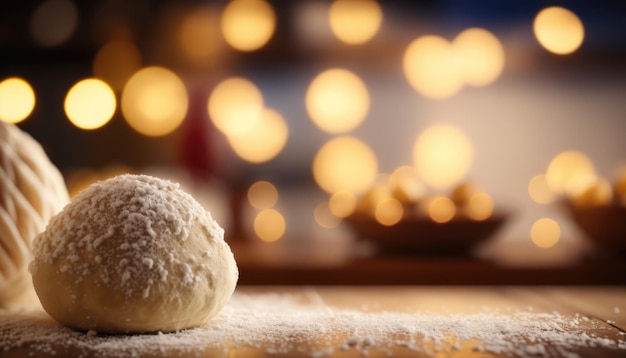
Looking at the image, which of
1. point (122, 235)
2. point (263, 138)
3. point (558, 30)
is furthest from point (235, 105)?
point (122, 235)

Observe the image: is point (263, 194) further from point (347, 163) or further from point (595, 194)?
point (595, 194)

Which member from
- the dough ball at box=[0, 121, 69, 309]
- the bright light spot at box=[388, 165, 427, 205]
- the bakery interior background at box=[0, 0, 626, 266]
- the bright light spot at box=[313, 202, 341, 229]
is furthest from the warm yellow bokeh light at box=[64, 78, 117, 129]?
the dough ball at box=[0, 121, 69, 309]

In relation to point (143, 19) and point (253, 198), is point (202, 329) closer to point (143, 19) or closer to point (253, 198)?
point (143, 19)

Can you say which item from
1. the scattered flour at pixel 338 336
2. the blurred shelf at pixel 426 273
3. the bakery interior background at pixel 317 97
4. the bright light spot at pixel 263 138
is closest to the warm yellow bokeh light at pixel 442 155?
the bakery interior background at pixel 317 97

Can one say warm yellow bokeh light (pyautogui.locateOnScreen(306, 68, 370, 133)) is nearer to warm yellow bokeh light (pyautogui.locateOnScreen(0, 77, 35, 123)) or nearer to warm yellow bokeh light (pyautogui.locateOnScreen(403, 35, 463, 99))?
warm yellow bokeh light (pyautogui.locateOnScreen(403, 35, 463, 99))

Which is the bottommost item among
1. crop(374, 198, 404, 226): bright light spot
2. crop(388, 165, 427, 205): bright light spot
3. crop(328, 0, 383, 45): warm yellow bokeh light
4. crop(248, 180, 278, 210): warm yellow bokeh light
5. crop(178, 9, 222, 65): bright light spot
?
crop(374, 198, 404, 226): bright light spot

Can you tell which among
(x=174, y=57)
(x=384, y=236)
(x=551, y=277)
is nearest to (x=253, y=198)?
(x=174, y=57)
